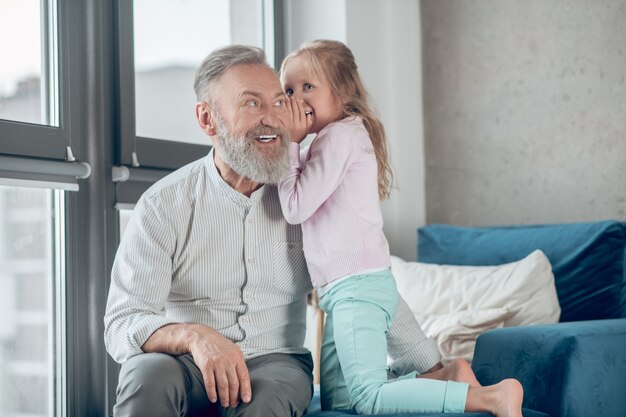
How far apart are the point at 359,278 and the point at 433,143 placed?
1814 millimetres

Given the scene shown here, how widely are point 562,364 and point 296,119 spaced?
921 mm

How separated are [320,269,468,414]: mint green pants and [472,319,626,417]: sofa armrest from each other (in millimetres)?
369

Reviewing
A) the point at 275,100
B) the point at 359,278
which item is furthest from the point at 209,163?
the point at 359,278

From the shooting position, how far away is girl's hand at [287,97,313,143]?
2100mm

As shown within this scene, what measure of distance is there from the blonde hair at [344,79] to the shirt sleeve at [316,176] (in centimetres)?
13

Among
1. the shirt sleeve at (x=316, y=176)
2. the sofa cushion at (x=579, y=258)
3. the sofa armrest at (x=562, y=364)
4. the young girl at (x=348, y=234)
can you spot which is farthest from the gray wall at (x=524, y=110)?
the shirt sleeve at (x=316, y=176)

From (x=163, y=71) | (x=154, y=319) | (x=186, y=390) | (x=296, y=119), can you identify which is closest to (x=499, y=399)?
(x=186, y=390)

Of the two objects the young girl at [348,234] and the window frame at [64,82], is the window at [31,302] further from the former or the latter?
the young girl at [348,234]

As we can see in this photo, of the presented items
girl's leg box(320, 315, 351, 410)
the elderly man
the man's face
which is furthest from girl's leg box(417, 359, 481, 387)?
the man's face

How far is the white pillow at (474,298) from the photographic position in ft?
8.32

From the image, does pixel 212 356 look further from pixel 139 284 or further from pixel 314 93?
pixel 314 93

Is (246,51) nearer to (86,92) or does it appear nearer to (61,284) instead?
(86,92)

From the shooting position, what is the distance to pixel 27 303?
2.32m

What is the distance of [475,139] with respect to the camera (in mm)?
3506
